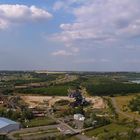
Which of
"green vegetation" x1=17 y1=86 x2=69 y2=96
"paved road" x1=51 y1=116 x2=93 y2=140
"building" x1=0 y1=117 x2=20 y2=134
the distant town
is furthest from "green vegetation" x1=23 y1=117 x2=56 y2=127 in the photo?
"green vegetation" x1=17 y1=86 x2=69 y2=96

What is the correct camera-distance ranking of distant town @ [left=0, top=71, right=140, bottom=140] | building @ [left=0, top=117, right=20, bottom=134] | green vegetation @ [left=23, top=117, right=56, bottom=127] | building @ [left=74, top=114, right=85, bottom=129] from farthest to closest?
green vegetation @ [left=23, top=117, right=56, bottom=127]
building @ [left=74, top=114, right=85, bottom=129]
building @ [left=0, top=117, right=20, bottom=134]
distant town @ [left=0, top=71, right=140, bottom=140]

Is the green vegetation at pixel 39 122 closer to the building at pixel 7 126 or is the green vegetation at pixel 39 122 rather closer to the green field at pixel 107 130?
the building at pixel 7 126

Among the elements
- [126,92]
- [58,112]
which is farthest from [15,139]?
[126,92]

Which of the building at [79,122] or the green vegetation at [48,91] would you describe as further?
the green vegetation at [48,91]

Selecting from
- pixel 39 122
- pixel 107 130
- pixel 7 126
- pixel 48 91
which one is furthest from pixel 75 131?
pixel 48 91

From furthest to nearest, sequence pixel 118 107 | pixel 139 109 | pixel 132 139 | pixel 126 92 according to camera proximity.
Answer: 1. pixel 126 92
2. pixel 118 107
3. pixel 139 109
4. pixel 132 139

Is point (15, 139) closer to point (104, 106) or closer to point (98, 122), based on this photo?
point (98, 122)

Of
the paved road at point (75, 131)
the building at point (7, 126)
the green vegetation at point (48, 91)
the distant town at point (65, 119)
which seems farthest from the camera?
the green vegetation at point (48, 91)

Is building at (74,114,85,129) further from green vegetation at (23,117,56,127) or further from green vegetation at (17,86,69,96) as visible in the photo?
green vegetation at (17,86,69,96)

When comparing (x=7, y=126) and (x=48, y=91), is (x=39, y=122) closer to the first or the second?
(x=7, y=126)

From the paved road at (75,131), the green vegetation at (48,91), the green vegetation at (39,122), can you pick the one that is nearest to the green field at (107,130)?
the paved road at (75,131)

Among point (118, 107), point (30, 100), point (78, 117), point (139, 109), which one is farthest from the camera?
point (30, 100)
